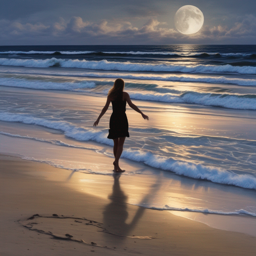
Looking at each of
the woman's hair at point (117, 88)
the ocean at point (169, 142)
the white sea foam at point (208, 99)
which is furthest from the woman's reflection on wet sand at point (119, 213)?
the white sea foam at point (208, 99)

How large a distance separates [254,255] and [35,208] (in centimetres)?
233

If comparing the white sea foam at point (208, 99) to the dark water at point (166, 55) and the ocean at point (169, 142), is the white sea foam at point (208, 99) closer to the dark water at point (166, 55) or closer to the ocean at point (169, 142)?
the ocean at point (169, 142)

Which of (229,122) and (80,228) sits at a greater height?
(229,122)

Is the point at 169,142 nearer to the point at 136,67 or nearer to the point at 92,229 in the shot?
the point at 92,229

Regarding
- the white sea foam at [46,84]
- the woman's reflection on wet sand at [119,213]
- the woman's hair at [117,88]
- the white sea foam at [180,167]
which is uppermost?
the white sea foam at [46,84]

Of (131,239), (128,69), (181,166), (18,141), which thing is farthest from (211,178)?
(128,69)

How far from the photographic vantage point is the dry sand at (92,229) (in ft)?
8.18

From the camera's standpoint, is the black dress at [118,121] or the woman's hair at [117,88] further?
the black dress at [118,121]

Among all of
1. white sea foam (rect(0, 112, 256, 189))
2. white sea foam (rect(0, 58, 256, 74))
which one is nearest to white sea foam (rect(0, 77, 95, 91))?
white sea foam (rect(0, 112, 256, 189))

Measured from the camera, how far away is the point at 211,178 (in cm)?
464

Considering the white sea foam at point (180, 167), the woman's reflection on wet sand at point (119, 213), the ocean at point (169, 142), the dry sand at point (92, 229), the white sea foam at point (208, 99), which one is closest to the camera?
the dry sand at point (92, 229)

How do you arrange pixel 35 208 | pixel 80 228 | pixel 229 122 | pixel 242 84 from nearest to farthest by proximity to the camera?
pixel 80 228
pixel 35 208
pixel 229 122
pixel 242 84

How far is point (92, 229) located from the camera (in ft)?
9.36

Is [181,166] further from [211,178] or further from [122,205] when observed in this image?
[122,205]
